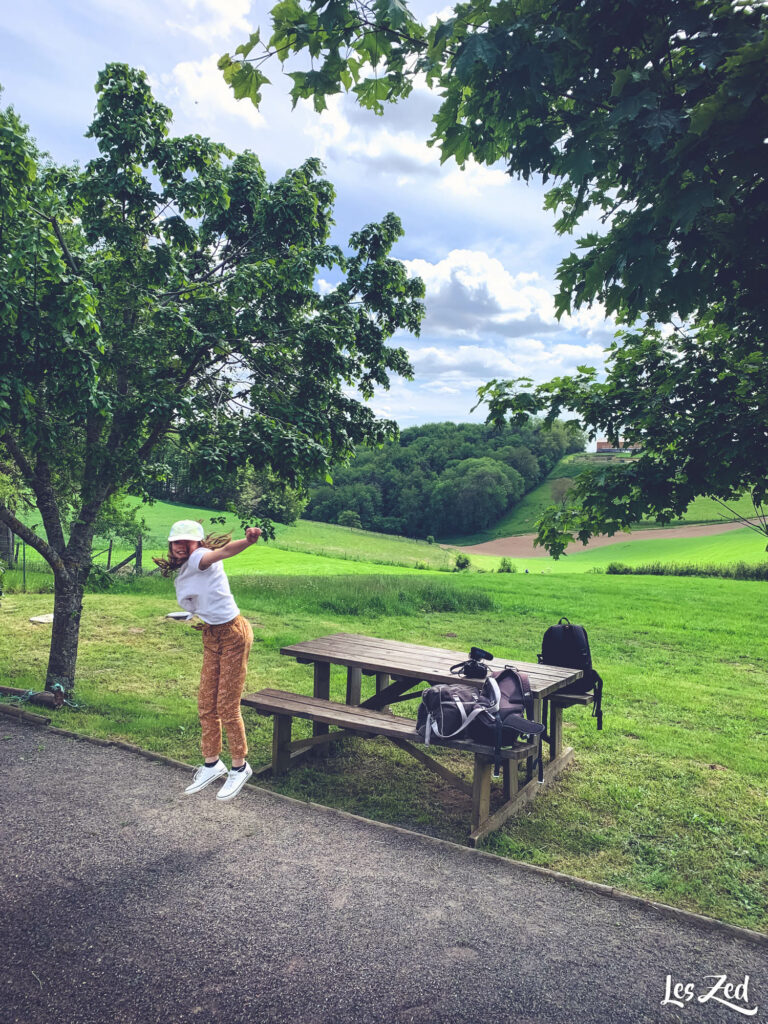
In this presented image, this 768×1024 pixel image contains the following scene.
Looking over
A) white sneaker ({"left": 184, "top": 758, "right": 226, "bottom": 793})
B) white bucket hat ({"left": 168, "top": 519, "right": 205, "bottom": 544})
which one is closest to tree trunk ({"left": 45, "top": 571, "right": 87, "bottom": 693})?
white sneaker ({"left": 184, "top": 758, "right": 226, "bottom": 793})

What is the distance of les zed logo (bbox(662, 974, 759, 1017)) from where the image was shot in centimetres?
322

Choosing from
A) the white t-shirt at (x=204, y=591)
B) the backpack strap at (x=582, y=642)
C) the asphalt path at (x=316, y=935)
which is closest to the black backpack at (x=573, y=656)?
the backpack strap at (x=582, y=642)

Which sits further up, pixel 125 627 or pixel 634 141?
pixel 634 141

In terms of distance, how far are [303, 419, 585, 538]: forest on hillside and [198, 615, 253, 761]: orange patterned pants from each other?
8229 centimetres

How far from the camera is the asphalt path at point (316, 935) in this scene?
312 cm

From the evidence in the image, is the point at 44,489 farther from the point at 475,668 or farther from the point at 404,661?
the point at 475,668

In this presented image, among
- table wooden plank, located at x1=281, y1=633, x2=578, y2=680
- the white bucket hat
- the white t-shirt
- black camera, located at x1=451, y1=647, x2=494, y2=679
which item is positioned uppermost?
the white bucket hat

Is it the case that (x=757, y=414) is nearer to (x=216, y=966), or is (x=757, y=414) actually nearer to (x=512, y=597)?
(x=216, y=966)

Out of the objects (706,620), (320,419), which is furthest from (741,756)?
(706,620)

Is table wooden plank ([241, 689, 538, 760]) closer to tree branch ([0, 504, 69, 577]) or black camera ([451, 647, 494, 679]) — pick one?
black camera ([451, 647, 494, 679])

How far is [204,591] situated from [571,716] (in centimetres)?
564

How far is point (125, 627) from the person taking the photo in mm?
Result: 13102

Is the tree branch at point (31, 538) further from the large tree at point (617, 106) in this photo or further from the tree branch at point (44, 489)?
the large tree at point (617, 106)

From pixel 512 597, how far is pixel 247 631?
15.1 metres
